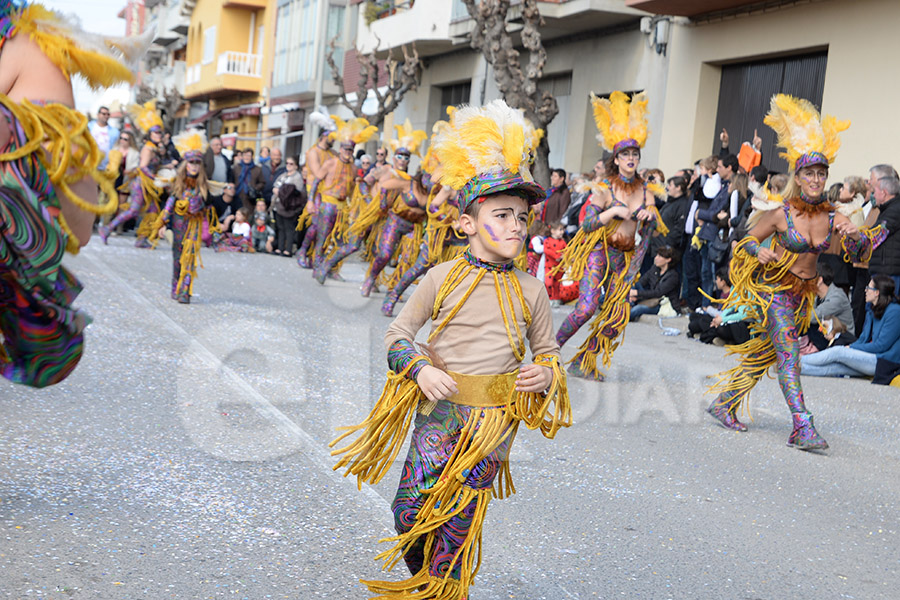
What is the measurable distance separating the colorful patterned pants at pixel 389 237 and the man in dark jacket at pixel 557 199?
3.99 metres

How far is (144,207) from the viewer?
1742 cm

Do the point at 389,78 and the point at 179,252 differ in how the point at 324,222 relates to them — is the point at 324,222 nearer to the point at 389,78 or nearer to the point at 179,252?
the point at 179,252

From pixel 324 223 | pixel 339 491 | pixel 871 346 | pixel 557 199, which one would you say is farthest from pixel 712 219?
pixel 339 491

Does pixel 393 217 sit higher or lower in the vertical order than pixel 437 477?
higher

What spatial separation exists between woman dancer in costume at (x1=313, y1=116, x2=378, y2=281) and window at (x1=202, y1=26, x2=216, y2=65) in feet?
114

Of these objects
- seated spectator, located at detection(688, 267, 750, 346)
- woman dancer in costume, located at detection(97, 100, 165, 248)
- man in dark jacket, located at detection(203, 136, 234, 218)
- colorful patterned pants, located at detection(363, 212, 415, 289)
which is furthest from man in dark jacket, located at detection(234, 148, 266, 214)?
seated spectator, located at detection(688, 267, 750, 346)

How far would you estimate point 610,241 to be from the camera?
8.38 m

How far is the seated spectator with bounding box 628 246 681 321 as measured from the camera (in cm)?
1335

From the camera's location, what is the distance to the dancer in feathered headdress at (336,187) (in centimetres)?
1501

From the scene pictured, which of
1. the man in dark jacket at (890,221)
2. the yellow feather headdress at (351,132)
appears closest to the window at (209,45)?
the yellow feather headdress at (351,132)

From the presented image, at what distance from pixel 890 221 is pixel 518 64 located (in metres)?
9.10

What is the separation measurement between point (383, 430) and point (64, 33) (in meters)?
1.54

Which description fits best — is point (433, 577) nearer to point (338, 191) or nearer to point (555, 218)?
point (338, 191)

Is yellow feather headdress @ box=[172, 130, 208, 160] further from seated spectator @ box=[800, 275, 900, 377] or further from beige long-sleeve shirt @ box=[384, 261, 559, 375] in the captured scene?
beige long-sleeve shirt @ box=[384, 261, 559, 375]
